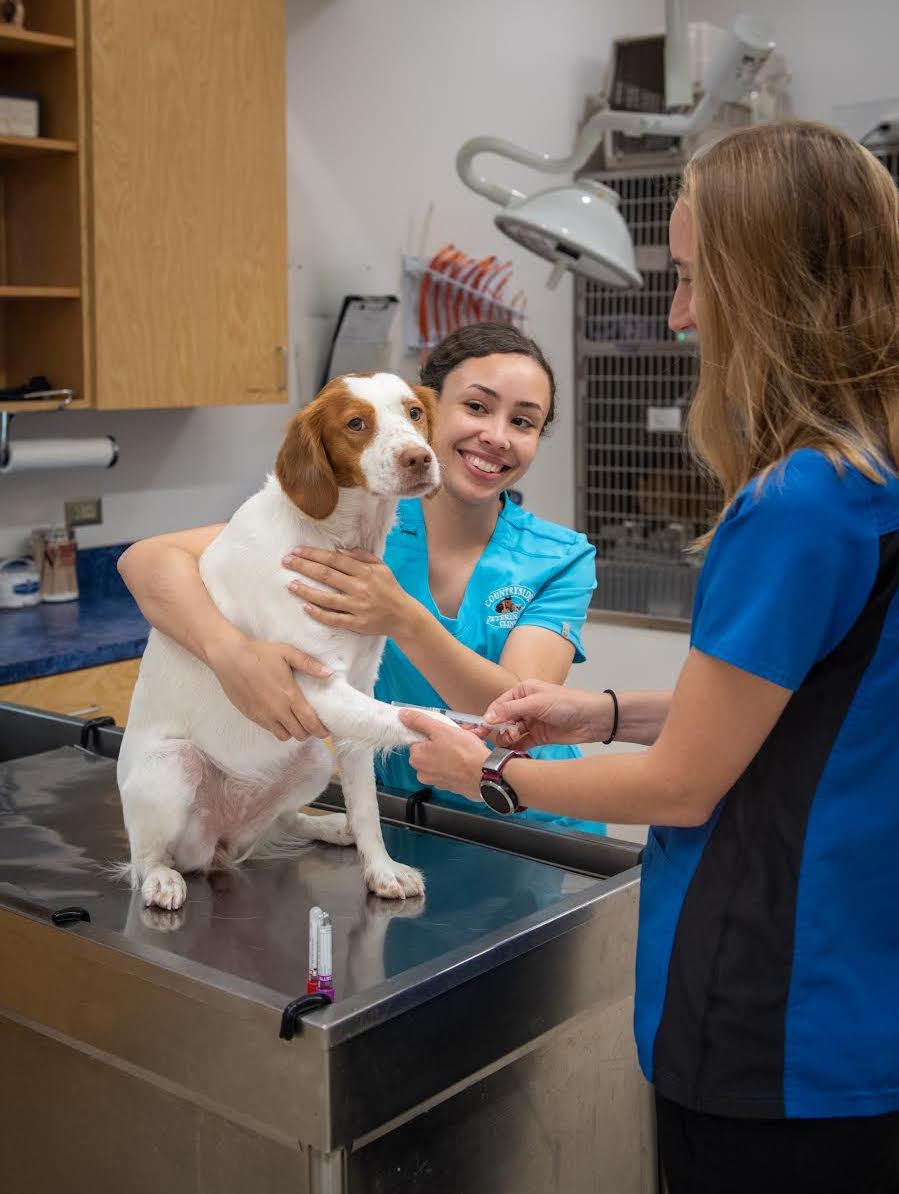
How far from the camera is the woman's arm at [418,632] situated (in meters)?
1.45

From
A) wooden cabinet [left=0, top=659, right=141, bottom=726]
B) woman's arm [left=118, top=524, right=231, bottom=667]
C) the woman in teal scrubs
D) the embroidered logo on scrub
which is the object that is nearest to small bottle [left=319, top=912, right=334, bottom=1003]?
woman's arm [left=118, top=524, right=231, bottom=667]

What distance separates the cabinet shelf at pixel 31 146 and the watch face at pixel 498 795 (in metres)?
2.27

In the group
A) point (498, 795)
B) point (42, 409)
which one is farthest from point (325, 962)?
point (42, 409)

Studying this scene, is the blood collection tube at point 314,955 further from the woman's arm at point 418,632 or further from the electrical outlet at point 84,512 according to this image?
the electrical outlet at point 84,512

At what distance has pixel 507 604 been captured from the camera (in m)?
1.83

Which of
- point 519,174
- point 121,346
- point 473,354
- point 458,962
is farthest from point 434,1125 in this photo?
point 519,174

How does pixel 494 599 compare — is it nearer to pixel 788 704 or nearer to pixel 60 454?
pixel 788 704

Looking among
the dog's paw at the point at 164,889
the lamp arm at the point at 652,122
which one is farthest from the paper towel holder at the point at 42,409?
the dog's paw at the point at 164,889

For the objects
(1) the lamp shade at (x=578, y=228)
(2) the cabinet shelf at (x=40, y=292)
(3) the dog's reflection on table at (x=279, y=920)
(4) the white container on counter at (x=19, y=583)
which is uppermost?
(1) the lamp shade at (x=578, y=228)

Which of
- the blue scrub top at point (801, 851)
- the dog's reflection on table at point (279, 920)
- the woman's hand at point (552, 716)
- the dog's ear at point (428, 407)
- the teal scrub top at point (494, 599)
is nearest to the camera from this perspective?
the blue scrub top at point (801, 851)

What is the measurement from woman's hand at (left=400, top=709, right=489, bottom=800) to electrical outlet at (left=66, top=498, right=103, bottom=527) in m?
2.44

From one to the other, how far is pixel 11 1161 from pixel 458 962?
0.57 metres

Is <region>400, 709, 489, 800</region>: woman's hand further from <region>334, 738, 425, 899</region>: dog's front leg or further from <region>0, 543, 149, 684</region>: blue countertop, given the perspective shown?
<region>0, 543, 149, 684</region>: blue countertop

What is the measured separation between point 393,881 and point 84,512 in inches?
93.3
